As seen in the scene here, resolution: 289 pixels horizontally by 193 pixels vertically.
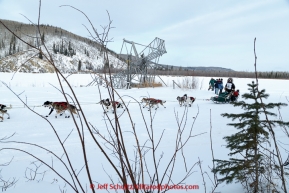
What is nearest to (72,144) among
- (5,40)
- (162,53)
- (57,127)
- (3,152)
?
(3,152)

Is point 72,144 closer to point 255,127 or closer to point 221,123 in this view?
point 255,127

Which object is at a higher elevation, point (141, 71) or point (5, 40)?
point (5, 40)

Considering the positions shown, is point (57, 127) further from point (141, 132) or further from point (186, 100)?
point (186, 100)

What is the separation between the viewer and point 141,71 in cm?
1942

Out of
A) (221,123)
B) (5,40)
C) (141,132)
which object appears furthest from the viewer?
(5,40)

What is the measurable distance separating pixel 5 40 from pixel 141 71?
220 ft

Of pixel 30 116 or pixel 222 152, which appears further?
pixel 30 116

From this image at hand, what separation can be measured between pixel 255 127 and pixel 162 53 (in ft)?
53.6

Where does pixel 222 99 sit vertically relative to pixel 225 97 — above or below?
below

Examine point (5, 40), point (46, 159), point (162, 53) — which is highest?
point (5, 40)

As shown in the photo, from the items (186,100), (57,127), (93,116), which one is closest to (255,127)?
(57,127)

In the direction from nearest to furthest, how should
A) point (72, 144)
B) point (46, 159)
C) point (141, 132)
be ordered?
point (46, 159), point (72, 144), point (141, 132)

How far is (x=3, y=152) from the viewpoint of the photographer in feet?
14.5

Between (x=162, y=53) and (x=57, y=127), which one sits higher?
(x=162, y=53)
